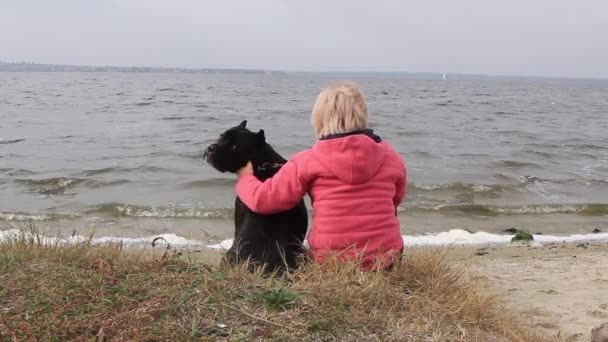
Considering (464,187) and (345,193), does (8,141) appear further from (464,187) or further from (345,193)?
(345,193)

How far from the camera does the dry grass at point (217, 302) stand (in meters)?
2.66

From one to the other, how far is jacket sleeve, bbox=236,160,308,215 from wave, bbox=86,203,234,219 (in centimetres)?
630

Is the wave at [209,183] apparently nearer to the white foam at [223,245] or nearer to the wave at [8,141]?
the white foam at [223,245]

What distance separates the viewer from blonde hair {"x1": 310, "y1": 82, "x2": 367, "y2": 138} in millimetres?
3680

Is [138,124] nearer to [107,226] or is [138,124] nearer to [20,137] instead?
[20,137]

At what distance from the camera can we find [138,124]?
22.4 metres

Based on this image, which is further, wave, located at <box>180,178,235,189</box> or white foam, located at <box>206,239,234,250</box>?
wave, located at <box>180,178,235,189</box>

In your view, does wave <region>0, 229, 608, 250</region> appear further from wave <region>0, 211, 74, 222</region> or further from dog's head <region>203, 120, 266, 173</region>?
dog's head <region>203, 120, 266, 173</region>

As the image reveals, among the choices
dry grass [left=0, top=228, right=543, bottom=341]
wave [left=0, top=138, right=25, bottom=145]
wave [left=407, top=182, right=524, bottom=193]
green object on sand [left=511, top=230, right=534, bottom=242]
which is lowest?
green object on sand [left=511, top=230, right=534, bottom=242]

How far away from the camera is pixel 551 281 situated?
20.4 ft

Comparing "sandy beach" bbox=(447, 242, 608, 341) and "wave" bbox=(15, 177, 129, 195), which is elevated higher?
"sandy beach" bbox=(447, 242, 608, 341)

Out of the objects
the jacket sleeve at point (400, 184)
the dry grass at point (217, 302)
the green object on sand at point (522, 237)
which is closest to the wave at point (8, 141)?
the green object on sand at point (522, 237)

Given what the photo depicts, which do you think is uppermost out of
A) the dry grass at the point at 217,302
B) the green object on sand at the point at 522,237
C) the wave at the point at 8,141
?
the dry grass at the point at 217,302

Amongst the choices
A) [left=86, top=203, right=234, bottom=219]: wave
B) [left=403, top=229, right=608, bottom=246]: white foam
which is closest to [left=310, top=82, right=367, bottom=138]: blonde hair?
[left=403, top=229, right=608, bottom=246]: white foam
